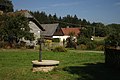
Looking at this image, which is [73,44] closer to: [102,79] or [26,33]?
[26,33]

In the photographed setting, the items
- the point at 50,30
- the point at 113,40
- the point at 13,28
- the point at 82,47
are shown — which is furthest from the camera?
the point at 50,30

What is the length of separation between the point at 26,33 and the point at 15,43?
2252 mm

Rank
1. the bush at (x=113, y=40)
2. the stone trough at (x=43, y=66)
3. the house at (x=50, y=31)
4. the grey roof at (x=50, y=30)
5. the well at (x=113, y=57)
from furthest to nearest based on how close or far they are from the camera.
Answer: the grey roof at (x=50, y=30) → the house at (x=50, y=31) → the bush at (x=113, y=40) → the well at (x=113, y=57) → the stone trough at (x=43, y=66)

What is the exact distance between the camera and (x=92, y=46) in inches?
1772

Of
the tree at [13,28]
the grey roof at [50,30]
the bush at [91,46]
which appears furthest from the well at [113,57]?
the grey roof at [50,30]

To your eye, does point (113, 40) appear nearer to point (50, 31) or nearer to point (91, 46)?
point (91, 46)

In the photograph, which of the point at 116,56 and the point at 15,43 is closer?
the point at 116,56

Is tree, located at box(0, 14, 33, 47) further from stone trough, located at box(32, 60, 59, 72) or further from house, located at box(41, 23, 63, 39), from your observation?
stone trough, located at box(32, 60, 59, 72)

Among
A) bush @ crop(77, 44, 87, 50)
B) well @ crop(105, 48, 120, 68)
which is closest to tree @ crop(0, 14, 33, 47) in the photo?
bush @ crop(77, 44, 87, 50)

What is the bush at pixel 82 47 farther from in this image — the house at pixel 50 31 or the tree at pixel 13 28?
the house at pixel 50 31

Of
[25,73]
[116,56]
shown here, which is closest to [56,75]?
[25,73]

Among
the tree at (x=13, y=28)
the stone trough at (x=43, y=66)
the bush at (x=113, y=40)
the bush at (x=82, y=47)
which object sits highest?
the tree at (x=13, y=28)

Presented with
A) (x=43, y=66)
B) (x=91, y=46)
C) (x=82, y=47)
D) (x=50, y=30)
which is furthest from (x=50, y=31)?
(x=43, y=66)

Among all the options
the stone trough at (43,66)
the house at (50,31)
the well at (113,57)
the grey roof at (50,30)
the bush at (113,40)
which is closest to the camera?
the stone trough at (43,66)
